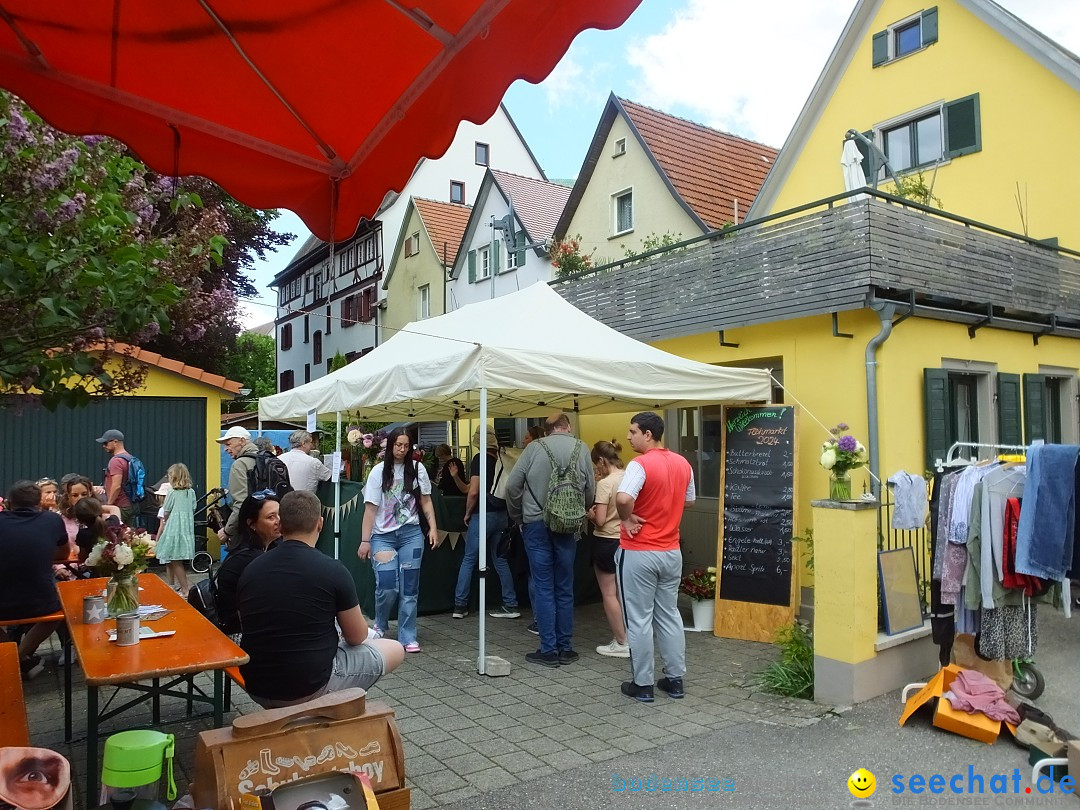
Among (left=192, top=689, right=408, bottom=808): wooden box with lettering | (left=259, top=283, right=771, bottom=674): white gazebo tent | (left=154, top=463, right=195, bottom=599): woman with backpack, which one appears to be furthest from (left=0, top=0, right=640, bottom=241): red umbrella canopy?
(left=154, top=463, right=195, bottom=599): woman with backpack

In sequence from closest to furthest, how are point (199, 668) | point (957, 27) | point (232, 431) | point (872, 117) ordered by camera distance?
point (199, 668)
point (232, 431)
point (957, 27)
point (872, 117)

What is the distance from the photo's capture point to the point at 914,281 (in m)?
7.50

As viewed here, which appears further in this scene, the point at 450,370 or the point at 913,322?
the point at 913,322

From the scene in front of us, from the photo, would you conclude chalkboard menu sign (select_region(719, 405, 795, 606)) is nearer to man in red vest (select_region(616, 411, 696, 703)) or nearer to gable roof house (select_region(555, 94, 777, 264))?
man in red vest (select_region(616, 411, 696, 703))

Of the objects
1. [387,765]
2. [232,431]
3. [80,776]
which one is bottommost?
[80,776]

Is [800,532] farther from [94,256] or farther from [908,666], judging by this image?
[94,256]

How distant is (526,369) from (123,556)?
10.2 ft

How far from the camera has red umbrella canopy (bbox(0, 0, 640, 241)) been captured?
217cm

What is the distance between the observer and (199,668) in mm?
3293

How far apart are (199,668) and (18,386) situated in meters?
1.33

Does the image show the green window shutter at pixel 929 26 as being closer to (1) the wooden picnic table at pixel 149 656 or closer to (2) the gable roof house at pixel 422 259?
(1) the wooden picnic table at pixel 149 656

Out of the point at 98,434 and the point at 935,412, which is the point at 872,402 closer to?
the point at 935,412

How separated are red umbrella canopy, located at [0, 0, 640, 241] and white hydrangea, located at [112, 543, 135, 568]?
2.03 meters

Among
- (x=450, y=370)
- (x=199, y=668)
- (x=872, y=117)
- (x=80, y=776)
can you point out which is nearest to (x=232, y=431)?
(x=450, y=370)
